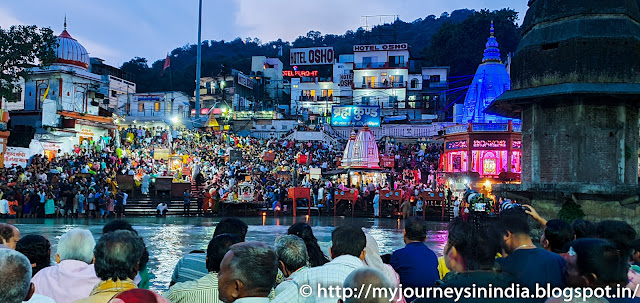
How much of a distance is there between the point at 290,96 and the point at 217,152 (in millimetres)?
43434

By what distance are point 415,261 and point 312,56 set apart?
87.4m

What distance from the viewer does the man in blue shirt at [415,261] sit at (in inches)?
237

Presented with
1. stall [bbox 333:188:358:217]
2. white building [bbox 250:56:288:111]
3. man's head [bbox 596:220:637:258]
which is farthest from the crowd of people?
white building [bbox 250:56:288:111]

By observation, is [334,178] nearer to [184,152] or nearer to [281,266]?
[184,152]

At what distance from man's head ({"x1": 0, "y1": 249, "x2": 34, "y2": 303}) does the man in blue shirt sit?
3647 mm

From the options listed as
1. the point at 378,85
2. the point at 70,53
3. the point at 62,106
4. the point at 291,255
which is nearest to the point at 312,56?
the point at 378,85

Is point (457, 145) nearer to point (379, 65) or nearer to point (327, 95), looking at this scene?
point (379, 65)

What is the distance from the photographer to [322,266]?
15.7 feet

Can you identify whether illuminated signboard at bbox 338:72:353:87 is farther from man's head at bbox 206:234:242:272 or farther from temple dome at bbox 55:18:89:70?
man's head at bbox 206:234:242:272

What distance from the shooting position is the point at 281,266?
217 inches

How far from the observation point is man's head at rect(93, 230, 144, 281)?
14.1 feet

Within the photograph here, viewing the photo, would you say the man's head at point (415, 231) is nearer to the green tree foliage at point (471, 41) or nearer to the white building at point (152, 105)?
the white building at point (152, 105)

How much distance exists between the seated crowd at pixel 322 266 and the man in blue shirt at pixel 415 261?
0.04ft

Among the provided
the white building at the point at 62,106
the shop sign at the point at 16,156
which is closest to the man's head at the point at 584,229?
the shop sign at the point at 16,156
